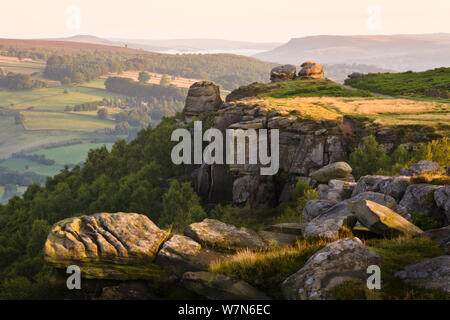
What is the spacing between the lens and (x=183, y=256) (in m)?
17.9

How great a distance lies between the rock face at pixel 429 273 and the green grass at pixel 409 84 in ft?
238

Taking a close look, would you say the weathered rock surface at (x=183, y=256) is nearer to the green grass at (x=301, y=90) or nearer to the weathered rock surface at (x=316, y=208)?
the weathered rock surface at (x=316, y=208)

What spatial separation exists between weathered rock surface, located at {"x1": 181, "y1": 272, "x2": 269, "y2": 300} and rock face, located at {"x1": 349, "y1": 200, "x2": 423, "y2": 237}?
7688 mm

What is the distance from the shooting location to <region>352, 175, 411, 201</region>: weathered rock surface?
25.2 m

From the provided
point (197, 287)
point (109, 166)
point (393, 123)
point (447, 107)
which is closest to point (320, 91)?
point (447, 107)

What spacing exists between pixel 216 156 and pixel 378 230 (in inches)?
1737

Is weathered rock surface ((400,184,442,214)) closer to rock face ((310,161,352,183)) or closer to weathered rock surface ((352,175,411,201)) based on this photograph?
weathered rock surface ((352,175,411,201))

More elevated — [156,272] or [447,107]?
[447,107]

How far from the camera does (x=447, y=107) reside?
2534 inches

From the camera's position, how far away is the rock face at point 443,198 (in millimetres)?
19547

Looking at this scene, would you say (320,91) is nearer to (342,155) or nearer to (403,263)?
(342,155)

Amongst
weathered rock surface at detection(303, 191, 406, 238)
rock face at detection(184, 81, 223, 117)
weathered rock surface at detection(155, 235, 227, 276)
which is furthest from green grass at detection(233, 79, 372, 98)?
weathered rock surface at detection(155, 235, 227, 276)

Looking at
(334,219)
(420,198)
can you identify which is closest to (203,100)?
(420,198)
